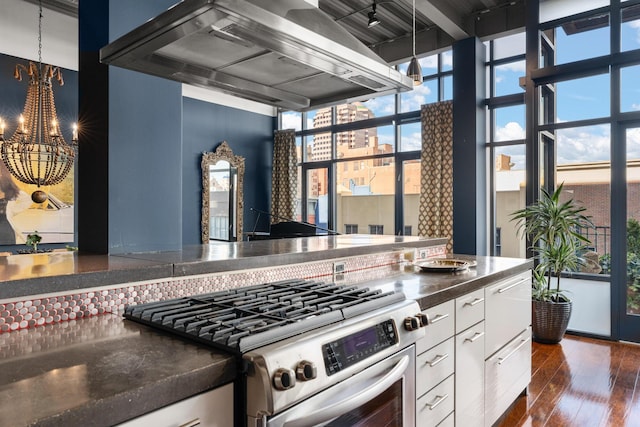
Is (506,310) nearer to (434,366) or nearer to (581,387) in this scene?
(434,366)

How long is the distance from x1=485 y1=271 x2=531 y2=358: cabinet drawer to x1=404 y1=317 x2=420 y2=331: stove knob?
0.97m

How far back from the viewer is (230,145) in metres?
7.65

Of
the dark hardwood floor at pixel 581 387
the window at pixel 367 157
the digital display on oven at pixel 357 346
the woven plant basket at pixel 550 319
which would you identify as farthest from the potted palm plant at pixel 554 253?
the digital display on oven at pixel 357 346

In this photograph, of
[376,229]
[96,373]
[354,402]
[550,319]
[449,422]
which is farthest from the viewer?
[376,229]

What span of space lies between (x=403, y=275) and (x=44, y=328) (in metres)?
1.69

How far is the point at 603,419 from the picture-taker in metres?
2.54

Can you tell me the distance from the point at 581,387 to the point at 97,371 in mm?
3287

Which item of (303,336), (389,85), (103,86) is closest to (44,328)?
(303,336)

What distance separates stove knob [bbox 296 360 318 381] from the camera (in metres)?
1.00

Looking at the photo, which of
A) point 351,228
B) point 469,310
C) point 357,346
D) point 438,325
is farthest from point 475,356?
point 351,228

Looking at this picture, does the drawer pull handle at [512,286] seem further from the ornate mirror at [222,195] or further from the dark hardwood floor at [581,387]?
the ornate mirror at [222,195]

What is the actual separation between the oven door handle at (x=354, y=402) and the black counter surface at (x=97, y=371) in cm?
22

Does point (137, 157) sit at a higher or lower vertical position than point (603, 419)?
higher

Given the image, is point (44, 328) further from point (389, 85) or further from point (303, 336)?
point (389, 85)
